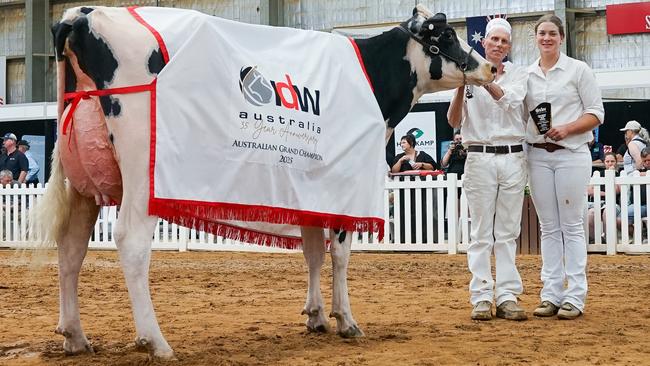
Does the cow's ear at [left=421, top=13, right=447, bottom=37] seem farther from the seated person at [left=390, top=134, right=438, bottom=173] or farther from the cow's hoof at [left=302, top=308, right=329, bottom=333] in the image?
the seated person at [left=390, top=134, right=438, bottom=173]

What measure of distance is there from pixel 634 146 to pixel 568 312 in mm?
8310

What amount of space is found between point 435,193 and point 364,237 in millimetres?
1456

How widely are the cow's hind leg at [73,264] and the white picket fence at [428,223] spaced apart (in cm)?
679

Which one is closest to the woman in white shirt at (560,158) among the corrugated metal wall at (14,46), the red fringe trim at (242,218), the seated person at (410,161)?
the red fringe trim at (242,218)

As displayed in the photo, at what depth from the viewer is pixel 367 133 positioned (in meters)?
6.21

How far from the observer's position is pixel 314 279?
6527 millimetres

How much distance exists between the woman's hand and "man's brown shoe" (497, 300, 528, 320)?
1.26 metres

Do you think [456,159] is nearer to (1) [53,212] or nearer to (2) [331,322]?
(2) [331,322]

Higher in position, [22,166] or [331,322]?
[22,166]

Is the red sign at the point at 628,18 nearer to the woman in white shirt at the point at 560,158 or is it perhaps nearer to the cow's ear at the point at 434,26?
the woman in white shirt at the point at 560,158

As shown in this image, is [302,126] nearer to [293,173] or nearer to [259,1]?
[293,173]

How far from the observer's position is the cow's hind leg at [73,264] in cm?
568

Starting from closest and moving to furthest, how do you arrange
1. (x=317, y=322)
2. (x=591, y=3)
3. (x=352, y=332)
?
(x=352, y=332), (x=317, y=322), (x=591, y=3)

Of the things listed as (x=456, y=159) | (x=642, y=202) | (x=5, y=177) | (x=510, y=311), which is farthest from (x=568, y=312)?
(x=5, y=177)
